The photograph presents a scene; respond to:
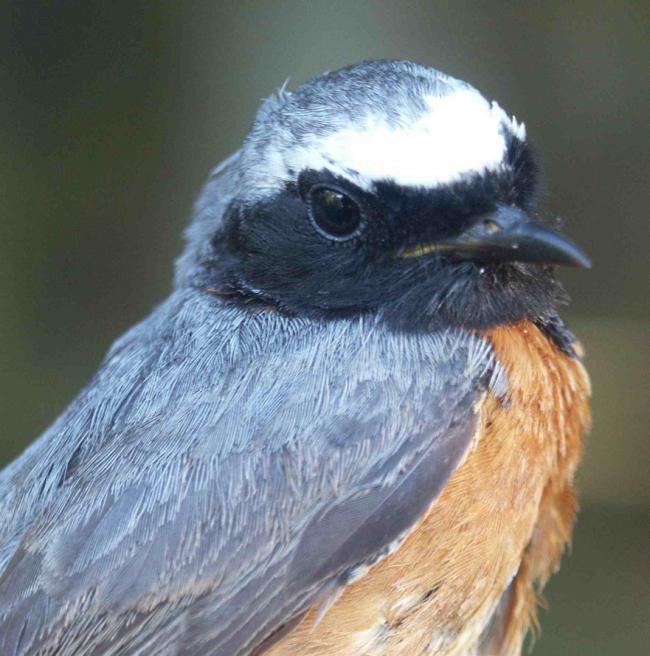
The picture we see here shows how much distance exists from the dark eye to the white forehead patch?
0.19 ft

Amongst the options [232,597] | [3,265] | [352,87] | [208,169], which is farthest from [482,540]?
[3,265]

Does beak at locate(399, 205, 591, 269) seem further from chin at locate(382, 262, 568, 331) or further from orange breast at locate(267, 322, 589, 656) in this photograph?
orange breast at locate(267, 322, 589, 656)

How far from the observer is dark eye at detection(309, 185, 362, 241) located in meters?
2.31

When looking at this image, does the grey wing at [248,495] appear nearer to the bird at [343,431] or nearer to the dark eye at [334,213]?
the bird at [343,431]

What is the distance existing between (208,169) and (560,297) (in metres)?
3.59

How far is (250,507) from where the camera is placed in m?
2.21

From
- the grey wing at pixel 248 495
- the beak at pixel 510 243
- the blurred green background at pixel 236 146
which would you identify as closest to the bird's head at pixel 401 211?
the beak at pixel 510 243

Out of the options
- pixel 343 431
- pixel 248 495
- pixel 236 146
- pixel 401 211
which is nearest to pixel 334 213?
pixel 401 211

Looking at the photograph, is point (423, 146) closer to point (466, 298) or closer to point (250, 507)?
point (466, 298)

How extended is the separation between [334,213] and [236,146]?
351 centimetres

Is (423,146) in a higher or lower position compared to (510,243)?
higher

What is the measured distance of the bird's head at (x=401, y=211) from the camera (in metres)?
2.24

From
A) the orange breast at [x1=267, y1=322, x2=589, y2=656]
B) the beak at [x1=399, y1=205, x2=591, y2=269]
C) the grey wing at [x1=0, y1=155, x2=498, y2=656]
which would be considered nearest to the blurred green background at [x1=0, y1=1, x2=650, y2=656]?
the orange breast at [x1=267, y1=322, x2=589, y2=656]

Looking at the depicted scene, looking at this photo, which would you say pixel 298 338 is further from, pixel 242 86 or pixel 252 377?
pixel 242 86
